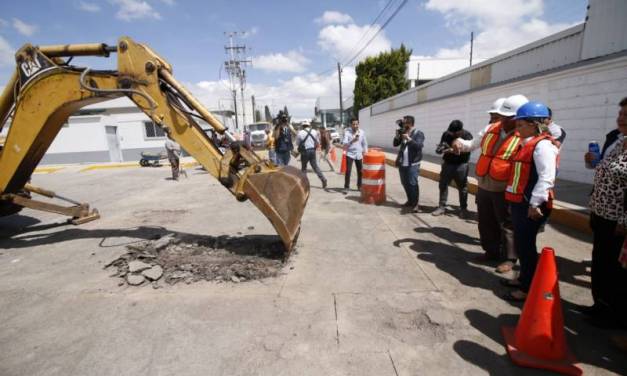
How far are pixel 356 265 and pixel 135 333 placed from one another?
2464 millimetres

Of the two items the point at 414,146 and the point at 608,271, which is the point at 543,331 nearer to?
the point at 608,271

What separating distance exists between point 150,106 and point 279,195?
6.35 ft

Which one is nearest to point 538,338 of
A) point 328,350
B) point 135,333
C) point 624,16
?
point 328,350

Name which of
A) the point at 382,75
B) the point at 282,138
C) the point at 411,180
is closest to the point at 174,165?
the point at 282,138

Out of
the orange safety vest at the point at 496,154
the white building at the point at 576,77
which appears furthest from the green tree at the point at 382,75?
the orange safety vest at the point at 496,154

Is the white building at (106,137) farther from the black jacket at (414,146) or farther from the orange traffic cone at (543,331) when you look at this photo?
the orange traffic cone at (543,331)

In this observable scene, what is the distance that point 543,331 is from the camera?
2287 millimetres

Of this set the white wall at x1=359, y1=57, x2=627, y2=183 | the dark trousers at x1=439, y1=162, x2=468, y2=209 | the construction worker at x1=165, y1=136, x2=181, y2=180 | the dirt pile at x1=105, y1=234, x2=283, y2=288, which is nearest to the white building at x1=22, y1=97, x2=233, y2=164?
the construction worker at x1=165, y1=136, x2=181, y2=180

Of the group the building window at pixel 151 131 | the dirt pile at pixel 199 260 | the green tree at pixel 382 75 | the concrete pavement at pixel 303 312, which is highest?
the green tree at pixel 382 75

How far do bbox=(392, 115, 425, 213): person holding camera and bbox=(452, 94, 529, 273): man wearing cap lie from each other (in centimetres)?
203

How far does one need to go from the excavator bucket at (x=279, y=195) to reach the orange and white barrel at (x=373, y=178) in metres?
3.37

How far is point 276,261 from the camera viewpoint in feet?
13.2

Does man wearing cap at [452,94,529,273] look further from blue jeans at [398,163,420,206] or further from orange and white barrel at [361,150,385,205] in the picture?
orange and white barrel at [361,150,385,205]

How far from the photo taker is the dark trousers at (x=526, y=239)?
2.97 metres
